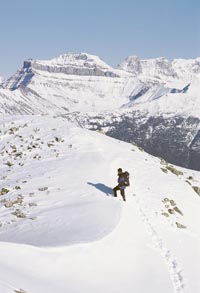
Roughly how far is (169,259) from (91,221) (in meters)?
5.04

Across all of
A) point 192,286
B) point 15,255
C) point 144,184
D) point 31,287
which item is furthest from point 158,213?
point 31,287

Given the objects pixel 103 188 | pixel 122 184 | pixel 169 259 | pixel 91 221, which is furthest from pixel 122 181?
pixel 169 259

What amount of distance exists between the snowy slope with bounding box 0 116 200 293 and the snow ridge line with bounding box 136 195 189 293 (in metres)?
0.06

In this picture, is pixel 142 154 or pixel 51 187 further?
pixel 142 154

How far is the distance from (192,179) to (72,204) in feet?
64.6

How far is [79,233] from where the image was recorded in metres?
25.1

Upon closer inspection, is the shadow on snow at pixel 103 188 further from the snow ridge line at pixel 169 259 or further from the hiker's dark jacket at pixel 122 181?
the snow ridge line at pixel 169 259

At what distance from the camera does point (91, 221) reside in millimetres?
27250

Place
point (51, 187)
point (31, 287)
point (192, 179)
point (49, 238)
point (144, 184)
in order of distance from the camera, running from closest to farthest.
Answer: point (31, 287) < point (49, 238) < point (51, 187) < point (144, 184) < point (192, 179)

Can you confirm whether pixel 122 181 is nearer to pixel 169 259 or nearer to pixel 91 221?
pixel 91 221

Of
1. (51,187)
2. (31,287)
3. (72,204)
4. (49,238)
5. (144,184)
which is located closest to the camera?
(31,287)

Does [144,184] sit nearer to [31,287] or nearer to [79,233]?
[79,233]

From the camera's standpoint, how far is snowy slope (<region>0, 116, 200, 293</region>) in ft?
69.6

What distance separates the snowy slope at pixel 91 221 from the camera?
21.2 m
